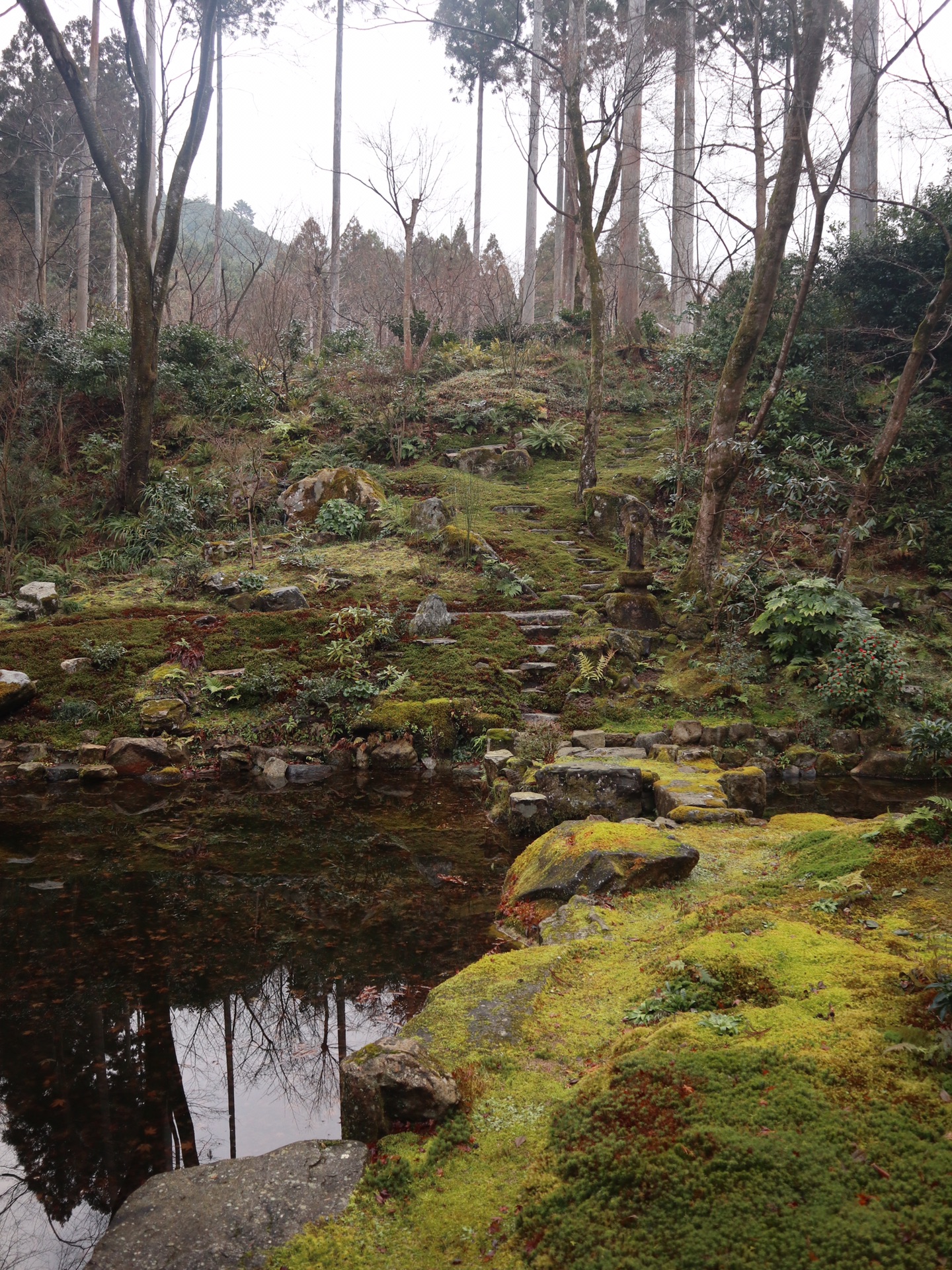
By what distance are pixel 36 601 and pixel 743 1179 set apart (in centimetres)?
1137

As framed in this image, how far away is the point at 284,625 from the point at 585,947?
7.40 m

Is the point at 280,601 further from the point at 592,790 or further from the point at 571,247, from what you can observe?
the point at 571,247

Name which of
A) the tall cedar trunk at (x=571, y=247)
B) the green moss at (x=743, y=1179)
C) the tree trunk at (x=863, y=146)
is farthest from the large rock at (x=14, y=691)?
the tall cedar trunk at (x=571, y=247)

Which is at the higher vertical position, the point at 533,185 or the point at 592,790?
the point at 533,185

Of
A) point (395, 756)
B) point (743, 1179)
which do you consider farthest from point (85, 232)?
point (743, 1179)

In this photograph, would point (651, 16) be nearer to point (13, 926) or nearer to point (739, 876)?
point (739, 876)

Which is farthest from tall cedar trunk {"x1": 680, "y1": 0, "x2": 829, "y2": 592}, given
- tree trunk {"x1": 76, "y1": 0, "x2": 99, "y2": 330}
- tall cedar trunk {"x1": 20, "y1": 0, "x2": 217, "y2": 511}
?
tree trunk {"x1": 76, "y1": 0, "x2": 99, "y2": 330}

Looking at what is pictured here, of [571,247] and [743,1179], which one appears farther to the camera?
[571,247]

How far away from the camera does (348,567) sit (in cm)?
1239

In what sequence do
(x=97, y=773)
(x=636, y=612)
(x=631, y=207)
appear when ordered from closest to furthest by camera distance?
1. (x=97, y=773)
2. (x=636, y=612)
3. (x=631, y=207)

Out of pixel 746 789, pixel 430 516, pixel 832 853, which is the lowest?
pixel 746 789

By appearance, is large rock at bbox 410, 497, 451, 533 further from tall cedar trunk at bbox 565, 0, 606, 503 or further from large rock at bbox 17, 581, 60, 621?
large rock at bbox 17, 581, 60, 621

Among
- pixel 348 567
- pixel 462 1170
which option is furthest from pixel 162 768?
pixel 462 1170

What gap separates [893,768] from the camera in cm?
805
